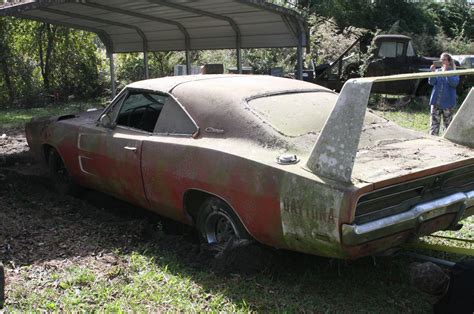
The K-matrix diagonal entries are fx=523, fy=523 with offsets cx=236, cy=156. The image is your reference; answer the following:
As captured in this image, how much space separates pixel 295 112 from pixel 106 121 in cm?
210

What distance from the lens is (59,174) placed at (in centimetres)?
639

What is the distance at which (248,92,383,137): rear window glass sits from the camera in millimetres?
4086

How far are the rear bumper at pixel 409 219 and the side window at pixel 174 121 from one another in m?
1.74

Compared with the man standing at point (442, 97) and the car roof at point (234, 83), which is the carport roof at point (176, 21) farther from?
the car roof at point (234, 83)

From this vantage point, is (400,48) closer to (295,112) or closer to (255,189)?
(295,112)

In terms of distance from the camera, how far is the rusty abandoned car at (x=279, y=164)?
10.8 feet

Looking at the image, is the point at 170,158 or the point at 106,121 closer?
the point at 170,158

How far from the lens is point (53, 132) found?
6133mm

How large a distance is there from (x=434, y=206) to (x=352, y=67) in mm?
15099

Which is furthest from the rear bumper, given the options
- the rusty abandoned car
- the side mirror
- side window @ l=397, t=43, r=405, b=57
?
side window @ l=397, t=43, r=405, b=57

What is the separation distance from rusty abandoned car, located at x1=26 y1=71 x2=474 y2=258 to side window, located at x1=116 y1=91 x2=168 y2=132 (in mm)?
13

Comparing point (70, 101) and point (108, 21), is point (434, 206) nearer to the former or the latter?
point (108, 21)

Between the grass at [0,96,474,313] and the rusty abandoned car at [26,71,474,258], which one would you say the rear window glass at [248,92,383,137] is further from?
the grass at [0,96,474,313]

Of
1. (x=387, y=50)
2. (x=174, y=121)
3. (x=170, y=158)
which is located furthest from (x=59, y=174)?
(x=387, y=50)
